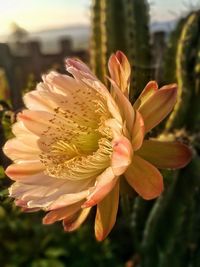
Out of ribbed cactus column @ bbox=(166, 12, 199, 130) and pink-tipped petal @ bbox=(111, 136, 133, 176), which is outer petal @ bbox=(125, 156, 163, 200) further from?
ribbed cactus column @ bbox=(166, 12, 199, 130)

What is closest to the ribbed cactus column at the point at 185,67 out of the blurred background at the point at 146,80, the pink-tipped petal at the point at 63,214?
the blurred background at the point at 146,80

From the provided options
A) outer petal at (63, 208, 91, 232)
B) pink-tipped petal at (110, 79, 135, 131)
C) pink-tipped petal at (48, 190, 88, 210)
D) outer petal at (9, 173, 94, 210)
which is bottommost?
outer petal at (63, 208, 91, 232)

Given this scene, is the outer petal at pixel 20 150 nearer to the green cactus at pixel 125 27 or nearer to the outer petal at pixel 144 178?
the outer petal at pixel 144 178

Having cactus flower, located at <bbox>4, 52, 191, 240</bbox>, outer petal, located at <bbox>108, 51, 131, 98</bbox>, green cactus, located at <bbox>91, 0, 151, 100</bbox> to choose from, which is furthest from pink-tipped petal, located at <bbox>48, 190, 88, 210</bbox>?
green cactus, located at <bbox>91, 0, 151, 100</bbox>

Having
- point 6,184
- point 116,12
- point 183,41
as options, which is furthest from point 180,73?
point 6,184

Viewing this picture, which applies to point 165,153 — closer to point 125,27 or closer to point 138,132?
point 138,132

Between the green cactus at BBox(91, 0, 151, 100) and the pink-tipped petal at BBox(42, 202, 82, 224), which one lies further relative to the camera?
the green cactus at BBox(91, 0, 151, 100)
